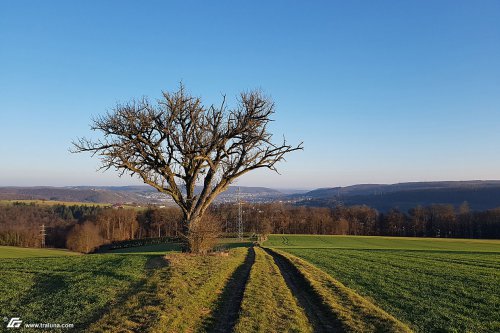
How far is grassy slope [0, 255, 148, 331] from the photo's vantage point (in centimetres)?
1036

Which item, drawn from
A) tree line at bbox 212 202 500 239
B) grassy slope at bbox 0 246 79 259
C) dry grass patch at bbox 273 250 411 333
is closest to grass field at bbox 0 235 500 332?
dry grass patch at bbox 273 250 411 333

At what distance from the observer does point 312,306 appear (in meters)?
12.5

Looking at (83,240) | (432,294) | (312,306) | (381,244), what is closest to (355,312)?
(312,306)

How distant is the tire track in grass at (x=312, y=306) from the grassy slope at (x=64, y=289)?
20.1 ft

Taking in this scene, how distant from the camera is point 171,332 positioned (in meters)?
8.98

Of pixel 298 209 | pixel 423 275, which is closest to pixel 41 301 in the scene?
pixel 423 275

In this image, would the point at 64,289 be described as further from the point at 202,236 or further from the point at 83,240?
the point at 83,240

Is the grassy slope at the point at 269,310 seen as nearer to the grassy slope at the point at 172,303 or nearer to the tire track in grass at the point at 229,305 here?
the tire track in grass at the point at 229,305

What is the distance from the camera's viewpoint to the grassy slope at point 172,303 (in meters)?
9.27

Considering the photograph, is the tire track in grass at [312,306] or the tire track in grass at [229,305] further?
the tire track in grass at [312,306]

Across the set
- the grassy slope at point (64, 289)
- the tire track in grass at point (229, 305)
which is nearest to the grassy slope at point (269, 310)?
the tire track in grass at point (229, 305)

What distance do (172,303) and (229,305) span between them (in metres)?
1.88

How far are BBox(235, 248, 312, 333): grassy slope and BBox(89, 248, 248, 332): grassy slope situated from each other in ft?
3.55

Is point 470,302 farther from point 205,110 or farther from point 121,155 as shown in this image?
point 121,155
